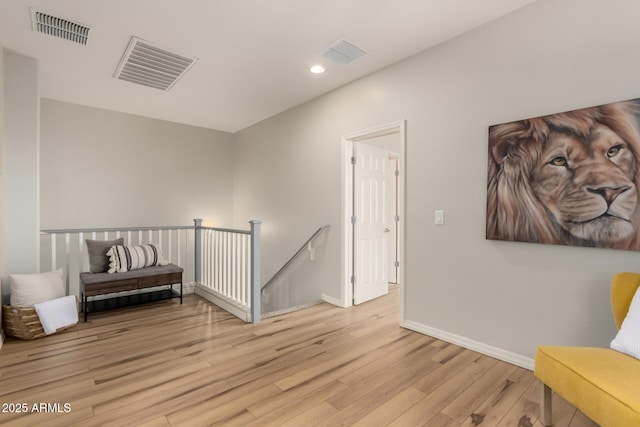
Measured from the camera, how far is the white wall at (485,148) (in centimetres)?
203

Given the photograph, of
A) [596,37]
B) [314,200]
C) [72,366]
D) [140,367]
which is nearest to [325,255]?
[314,200]

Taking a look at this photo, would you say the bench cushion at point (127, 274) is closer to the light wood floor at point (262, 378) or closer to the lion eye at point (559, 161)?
the light wood floor at point (262, 378)

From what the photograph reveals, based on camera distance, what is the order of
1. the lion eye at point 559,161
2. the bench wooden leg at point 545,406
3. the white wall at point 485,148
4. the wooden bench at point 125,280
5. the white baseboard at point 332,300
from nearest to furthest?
the bench wooden leg at point 545,406 → the white wall at point 485,148 → the lion eye at point 559,161 → the wooden bench at point 125,280 → the white baseboard at point 332,300

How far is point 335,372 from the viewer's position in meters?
2.28

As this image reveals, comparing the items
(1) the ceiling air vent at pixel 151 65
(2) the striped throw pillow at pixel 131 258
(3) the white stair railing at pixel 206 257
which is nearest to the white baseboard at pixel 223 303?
(3) the white stair railing at pixel 206 257

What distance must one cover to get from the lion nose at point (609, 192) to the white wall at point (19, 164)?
15.7 feet

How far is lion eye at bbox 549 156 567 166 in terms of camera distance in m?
2.13

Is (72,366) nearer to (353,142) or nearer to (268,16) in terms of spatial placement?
(268,16)

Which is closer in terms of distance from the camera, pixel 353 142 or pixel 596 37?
pixel 596 37

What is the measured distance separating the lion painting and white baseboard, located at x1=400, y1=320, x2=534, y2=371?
0.91 m

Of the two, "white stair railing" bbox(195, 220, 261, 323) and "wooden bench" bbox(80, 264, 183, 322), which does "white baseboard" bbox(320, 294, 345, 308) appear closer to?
"white stair railing" bbox(195, 220, 261, 323)

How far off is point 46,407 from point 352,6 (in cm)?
338

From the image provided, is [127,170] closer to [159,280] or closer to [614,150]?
[159,280]

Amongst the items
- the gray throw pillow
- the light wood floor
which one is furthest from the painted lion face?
the gray throw pillow
